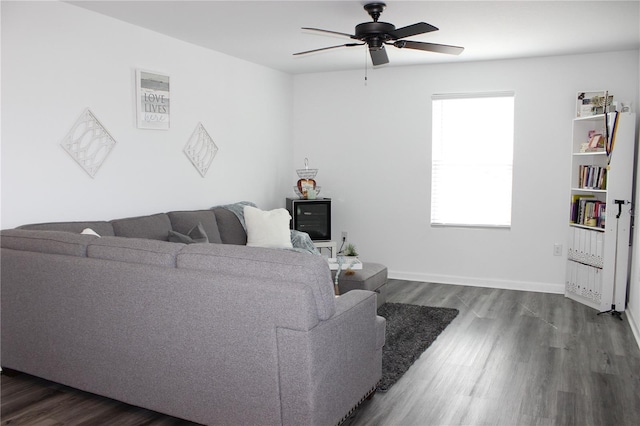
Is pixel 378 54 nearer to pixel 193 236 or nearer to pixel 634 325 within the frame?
pixel 193 236

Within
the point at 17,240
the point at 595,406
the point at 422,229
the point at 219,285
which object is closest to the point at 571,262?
the point at 422,229

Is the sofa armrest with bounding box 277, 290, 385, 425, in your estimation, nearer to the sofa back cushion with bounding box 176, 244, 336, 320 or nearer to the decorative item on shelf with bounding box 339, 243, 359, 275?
the sofa back cushion with bounding box 176, 244, 336, 320

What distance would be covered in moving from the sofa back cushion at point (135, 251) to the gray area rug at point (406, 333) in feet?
4.84

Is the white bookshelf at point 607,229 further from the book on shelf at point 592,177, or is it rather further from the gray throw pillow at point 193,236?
the gray throw pillow at point 193,236

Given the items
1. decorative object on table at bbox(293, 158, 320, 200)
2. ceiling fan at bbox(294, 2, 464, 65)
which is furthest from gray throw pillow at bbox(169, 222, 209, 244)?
decorative object on table at bbox(293, 158, 320, 200)

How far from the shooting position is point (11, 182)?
350cm

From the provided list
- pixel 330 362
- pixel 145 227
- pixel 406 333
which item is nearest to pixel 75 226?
pixel 145 227

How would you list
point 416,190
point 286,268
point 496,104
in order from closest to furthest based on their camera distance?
point 286,268
point 496,104
point 416,190

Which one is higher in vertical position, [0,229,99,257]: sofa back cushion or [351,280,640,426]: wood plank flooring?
[0,229,99,257]: sofa back cushion

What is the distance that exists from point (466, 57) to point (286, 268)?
13.7 feet

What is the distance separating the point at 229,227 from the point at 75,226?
5.75 ft

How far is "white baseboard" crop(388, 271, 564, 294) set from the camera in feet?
19.1

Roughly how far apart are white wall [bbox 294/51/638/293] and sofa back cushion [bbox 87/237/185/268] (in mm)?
4083

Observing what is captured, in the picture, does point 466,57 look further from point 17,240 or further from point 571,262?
point 17,240
